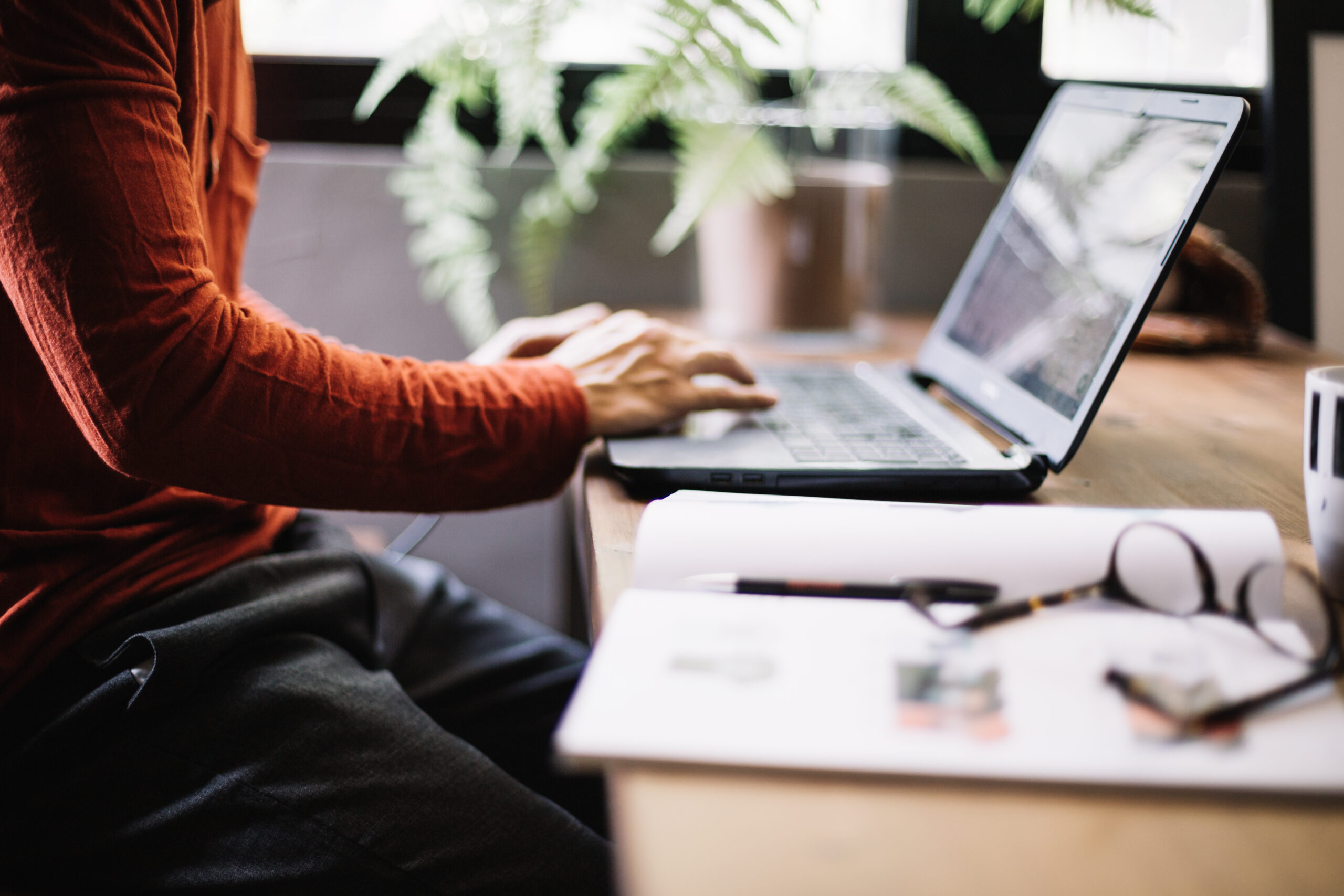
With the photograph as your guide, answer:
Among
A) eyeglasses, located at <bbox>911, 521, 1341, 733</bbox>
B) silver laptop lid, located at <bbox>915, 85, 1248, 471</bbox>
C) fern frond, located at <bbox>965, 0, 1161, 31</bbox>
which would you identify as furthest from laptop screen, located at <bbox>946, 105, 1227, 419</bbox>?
eyeglasses, located at <bbox>911, 521, 1341, 733</bbox>

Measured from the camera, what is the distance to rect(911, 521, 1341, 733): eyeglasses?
1.17 ft

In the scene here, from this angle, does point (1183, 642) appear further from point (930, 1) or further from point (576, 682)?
point (930, 1)

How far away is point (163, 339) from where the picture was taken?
48cm

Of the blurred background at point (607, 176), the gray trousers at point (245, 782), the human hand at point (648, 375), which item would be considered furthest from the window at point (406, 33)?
the gray trousers at point (245, 782)

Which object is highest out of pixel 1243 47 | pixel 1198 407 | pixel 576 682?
pixel 1243 47

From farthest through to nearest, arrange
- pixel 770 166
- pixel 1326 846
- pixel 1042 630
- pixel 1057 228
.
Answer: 1. pixel 770 166
2. pixel 1057 228
3. pixel 1042 630
4. pixel 1326 846

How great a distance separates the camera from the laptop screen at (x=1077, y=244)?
1.99 ft

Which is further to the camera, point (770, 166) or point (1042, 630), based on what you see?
point (770, 166)

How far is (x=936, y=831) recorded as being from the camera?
0.27m

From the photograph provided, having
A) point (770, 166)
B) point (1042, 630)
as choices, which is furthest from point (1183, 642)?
point (770, 166)

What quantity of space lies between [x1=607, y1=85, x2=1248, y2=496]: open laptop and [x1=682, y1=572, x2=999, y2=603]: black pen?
15 centimetres

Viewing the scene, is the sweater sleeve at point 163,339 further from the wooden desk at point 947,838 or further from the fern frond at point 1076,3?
the fern frond at point 1076,3

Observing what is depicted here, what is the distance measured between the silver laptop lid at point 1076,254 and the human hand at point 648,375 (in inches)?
7.5

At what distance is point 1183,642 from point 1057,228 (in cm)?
45
